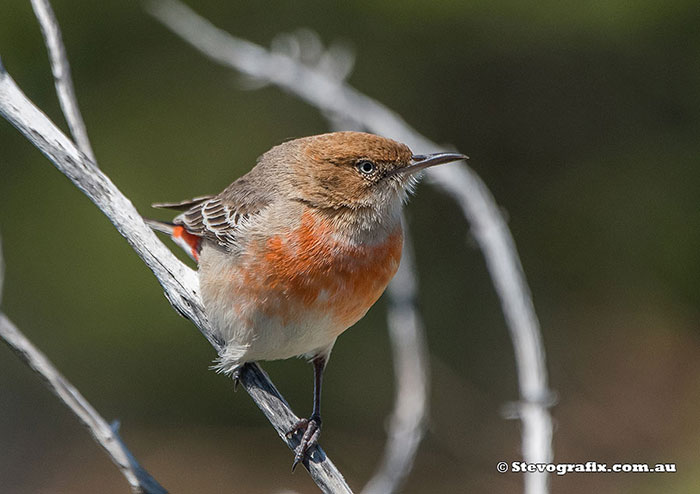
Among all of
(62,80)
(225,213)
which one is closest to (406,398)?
(225,213)

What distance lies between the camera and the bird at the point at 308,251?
3.56 m

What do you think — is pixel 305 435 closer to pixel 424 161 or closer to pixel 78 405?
pixel 78 405

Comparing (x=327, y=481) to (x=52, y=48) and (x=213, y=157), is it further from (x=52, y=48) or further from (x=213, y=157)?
(x=213, y=157)

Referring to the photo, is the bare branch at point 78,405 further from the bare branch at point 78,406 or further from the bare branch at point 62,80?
the bare branch at point 62,80

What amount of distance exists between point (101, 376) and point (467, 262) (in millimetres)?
3506

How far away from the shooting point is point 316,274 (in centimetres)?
356

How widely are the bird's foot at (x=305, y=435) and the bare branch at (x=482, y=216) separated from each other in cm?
90

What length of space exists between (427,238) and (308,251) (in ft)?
13.3

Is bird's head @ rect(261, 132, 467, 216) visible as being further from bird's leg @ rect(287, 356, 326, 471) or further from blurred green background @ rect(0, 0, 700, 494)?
blurred green background @ rect(0, 0, 700, 494)

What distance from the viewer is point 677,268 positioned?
7.51 meters

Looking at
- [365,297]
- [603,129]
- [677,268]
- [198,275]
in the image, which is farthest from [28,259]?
[677,268]

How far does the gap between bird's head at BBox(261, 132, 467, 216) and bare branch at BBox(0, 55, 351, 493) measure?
29.6 inches

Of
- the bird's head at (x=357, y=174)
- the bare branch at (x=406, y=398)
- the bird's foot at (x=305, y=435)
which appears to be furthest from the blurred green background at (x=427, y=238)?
the bird's foot at (x=305, y=435)

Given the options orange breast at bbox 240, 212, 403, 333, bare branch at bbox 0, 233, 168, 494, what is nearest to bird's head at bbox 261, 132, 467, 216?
orange breast at bbox 240, 212, 403, 333
